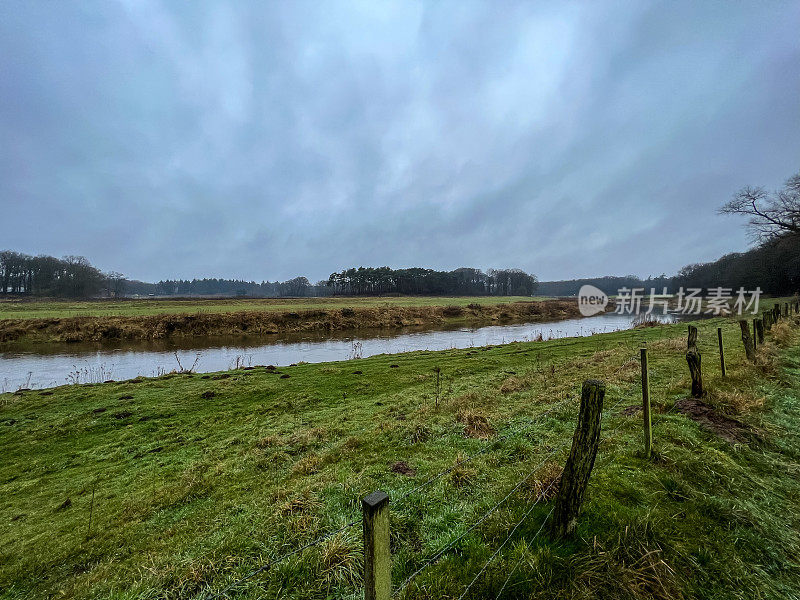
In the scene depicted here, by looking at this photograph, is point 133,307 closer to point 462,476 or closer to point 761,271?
point 462,476

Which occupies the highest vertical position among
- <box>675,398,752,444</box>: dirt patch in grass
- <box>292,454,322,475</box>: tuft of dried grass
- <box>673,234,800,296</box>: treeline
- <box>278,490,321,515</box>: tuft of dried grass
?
<box>673,234,800,296</box>: treeline

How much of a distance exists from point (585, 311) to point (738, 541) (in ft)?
227

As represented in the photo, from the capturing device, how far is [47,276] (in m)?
77.9

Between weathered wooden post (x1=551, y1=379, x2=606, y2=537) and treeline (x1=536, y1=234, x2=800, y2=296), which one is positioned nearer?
weathered wooden post (x1=551, y1=379, x2=606, y2=537)

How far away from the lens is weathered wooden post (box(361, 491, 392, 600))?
179 cm

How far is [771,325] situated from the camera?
17.6 metres

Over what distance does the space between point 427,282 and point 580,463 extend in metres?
113

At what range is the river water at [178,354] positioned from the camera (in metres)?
17.3

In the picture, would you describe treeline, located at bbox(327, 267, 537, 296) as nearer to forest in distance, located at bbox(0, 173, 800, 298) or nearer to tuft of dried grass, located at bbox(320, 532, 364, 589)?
forest in distance, located at bbox(0, 173, 800, 298)

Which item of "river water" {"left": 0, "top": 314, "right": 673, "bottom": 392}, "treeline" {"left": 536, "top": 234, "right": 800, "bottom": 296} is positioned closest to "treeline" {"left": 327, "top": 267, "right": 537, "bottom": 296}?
"treeline" {"left": 536, "top": 234, "right": 800, "bottom": 296}

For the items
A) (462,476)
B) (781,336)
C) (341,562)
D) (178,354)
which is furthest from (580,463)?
(178,354)

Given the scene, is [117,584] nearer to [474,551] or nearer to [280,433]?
[474,551]

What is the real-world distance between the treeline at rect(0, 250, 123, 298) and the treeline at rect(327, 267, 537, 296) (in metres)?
60.4

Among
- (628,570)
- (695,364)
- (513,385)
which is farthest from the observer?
(513,385)
